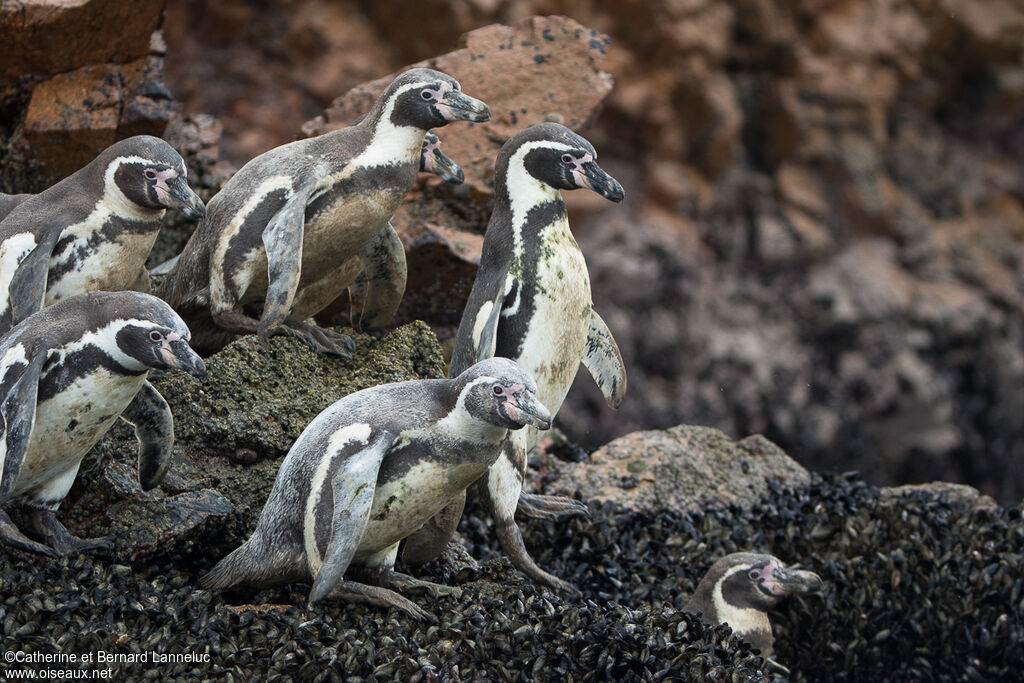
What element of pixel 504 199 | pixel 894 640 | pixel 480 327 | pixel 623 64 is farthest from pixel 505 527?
pixel 623 64

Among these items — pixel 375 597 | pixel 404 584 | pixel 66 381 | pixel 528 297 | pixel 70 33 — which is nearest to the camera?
pixel 66 381

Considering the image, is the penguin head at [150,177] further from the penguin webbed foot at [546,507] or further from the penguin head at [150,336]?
the penguin webbed foot at [546,507]

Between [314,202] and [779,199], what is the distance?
16.7 ft

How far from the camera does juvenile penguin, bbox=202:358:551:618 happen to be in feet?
11.1

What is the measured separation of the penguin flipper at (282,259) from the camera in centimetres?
415

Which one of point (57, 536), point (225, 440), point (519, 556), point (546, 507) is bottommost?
point (546, 507)

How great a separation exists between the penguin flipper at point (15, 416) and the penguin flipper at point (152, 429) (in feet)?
1.58

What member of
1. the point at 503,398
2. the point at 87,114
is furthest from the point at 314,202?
the point at 87,114

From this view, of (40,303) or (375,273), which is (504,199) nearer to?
(375,273)

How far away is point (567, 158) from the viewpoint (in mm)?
4316

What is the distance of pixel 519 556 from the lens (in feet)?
13.5

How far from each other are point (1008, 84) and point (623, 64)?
9.23ft

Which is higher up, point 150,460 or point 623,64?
point 150,460

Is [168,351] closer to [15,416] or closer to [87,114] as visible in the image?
[15,416]
